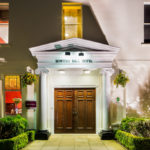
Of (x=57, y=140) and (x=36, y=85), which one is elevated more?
(x=36, y=85)

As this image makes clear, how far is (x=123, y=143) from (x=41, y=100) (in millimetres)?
4637

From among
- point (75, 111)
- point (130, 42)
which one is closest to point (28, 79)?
point (75, 111)

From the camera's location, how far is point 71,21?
12.8 m

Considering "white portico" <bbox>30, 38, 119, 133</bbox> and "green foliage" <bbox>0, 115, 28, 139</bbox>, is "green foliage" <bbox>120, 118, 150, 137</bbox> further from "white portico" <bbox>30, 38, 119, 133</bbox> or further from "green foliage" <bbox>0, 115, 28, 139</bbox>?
"green foliage" <bbox>0, 115, 28, 139</bbox>

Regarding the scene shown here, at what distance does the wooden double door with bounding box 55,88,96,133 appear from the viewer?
1270 cm

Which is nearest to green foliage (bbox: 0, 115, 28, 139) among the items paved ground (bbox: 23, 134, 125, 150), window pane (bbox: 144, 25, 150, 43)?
paved ground (bbox: 23, 134, 125, 150)

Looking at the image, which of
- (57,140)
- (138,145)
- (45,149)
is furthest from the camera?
(57,140)

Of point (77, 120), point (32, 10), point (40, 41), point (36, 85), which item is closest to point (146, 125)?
point (77, 120)

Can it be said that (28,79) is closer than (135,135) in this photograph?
No

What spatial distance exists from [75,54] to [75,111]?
3.49 m

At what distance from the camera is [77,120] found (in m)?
12.7

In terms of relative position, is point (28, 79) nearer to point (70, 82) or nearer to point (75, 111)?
point (70, 82)

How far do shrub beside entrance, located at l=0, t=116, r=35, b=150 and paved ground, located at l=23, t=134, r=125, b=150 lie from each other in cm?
48

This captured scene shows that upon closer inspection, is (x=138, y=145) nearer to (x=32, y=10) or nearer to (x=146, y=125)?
(x=146, y=125)
